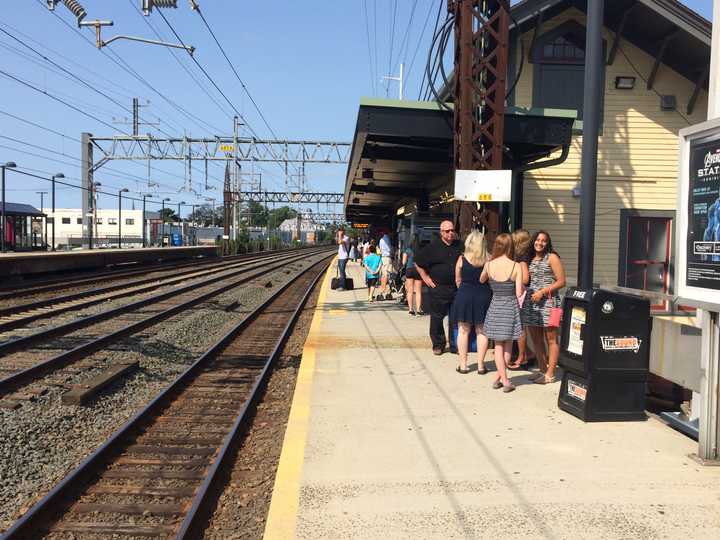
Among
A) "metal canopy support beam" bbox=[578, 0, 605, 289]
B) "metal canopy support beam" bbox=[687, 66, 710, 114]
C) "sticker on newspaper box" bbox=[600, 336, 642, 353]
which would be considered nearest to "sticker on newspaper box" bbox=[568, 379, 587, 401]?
"sticker on newspaper box" bbox=[600, 336, 642, 353]

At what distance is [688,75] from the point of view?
561 inches

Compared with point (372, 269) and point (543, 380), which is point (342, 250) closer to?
point (372, 269)

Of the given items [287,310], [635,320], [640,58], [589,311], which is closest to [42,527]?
[589,311]

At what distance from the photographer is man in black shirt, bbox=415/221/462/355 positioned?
8.29 metres

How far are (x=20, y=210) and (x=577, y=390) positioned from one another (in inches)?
1465

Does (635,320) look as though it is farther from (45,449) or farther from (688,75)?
(688,75)

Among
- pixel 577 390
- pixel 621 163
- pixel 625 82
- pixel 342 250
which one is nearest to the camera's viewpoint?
pixel 577 390

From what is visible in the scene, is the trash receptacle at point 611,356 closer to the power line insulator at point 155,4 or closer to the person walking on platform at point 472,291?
the person walking on platform at point 472,291

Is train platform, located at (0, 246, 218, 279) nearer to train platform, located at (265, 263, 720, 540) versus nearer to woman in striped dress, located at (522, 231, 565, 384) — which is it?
train platform, located at (265, 263, 720, 540)

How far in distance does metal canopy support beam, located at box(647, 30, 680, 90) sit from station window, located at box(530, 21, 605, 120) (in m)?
1.43

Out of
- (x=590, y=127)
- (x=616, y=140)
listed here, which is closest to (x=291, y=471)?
(x=590, y=127)

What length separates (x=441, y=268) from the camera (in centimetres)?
831

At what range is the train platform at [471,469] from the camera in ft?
12.3

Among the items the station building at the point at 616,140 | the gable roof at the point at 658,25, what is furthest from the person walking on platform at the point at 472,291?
the gable roof at the point at 658,25
